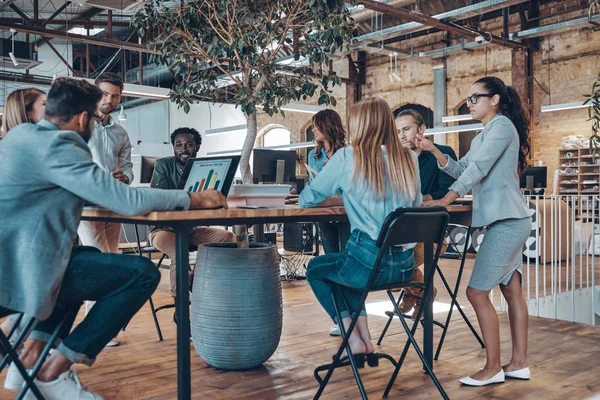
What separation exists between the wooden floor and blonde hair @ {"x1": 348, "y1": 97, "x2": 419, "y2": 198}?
0.91m

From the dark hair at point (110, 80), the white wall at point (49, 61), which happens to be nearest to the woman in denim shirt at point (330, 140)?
the dark hair at point (110, 80)

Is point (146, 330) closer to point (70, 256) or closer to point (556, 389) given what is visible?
point (70, 256)

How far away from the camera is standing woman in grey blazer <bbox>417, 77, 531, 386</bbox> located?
264cm

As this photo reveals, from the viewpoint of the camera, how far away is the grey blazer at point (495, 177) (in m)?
2.64

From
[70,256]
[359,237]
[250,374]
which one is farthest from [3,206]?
[250,374]

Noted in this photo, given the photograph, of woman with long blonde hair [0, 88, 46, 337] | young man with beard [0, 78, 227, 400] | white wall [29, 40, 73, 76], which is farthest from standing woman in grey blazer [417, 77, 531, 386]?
white wall [29, 40, 73, 76]

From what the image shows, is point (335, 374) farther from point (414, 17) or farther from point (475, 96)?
point (414, 17)

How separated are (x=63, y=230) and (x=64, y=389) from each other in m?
0.61

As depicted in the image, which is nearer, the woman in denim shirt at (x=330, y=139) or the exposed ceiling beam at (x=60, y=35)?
the woman in denim shirt at (x=330, y=139)

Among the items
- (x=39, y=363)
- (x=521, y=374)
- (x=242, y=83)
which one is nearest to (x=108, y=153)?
(x=242, y=83)

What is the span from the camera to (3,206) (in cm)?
177

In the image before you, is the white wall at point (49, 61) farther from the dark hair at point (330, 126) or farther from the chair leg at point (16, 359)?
the chair leg at point (16, 359)

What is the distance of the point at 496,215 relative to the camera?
2639mm

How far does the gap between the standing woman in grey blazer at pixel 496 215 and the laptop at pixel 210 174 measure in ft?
2.87
